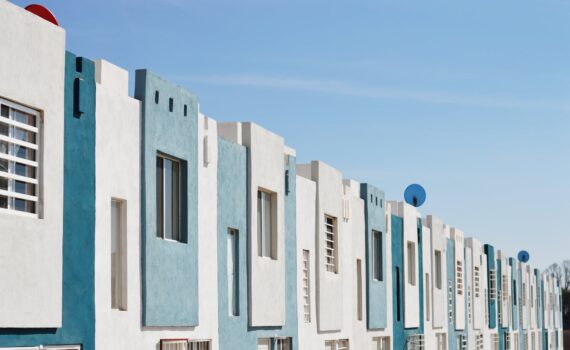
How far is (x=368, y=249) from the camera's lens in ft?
112

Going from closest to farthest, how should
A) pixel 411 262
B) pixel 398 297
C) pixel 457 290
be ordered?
1. pixel 398 297
2. pixel 411 262
3. pixel 457 290

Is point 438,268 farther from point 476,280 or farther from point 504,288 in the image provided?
point 504,288

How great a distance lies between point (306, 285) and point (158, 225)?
9.04 meters

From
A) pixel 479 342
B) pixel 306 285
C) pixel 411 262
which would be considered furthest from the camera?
pixel 479 342

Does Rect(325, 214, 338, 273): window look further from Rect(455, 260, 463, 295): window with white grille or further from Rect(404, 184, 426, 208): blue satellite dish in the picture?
Rect(455, 260, 463, 295): window with white grille

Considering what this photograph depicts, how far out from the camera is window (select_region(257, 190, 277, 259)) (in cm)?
2522

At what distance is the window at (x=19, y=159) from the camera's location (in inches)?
587

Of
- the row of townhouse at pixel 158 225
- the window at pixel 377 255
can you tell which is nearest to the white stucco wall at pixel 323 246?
the row of townhouse at pixel 158 225

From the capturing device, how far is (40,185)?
15562 mm

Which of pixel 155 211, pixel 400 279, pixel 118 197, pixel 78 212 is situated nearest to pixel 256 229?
pixel 155 211

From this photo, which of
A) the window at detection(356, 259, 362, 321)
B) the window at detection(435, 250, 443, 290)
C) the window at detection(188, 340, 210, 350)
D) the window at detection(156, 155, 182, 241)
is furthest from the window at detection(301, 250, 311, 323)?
the window at detection(435, 250, 443, 290)

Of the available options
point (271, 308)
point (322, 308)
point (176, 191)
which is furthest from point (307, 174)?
point (176, 191)

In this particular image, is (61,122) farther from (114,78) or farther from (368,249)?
(368,249)

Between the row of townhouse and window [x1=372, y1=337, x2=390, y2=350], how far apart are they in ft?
0.50
